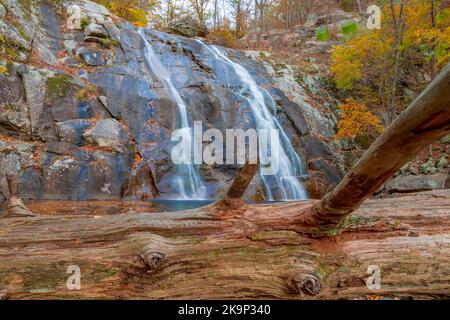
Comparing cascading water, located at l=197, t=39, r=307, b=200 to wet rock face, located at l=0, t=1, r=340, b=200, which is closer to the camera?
wet rock face, located at l=0, t=1, r=340, b=200

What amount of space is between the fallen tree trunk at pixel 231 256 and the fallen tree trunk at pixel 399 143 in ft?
1.42

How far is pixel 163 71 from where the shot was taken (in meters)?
12.3

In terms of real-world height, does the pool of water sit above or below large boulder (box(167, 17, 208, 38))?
below

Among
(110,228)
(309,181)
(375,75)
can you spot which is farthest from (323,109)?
(110,228)

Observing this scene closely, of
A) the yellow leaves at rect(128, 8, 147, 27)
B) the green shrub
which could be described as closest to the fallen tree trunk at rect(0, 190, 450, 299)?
the yellow leaves at rect(128, 8, 147, 27)

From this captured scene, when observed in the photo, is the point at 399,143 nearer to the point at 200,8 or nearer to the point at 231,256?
the point at 231,256

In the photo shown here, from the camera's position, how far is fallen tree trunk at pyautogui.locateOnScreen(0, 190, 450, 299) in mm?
2068

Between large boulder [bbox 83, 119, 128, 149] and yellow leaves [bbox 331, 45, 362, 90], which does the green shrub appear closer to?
yellow leaves [bbox 331, 45, 362, 90]

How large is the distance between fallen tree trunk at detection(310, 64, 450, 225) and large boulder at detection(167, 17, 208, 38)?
1877 centimetres

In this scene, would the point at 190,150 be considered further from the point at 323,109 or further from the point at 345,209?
the point at 345,209

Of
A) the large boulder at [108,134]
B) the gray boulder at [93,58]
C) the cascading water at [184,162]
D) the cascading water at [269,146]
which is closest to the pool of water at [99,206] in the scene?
the cascading water at [184,162]

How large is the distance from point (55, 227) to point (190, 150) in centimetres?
737

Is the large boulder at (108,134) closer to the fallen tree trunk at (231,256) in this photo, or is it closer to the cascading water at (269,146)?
the cascading water at (269,146)

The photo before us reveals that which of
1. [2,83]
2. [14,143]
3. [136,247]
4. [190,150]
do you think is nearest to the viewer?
[136,247]
